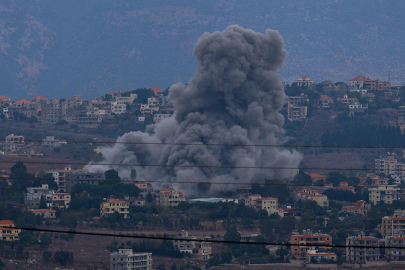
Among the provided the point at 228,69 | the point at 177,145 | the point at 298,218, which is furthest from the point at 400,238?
the point at 228,69

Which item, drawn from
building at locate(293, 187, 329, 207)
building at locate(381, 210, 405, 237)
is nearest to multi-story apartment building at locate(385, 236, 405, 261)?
building at locate(381, 210, 405, 237)

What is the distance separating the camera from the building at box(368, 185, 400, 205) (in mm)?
46000

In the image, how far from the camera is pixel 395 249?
34500 mm

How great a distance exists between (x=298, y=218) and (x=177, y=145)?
1037 centimetres

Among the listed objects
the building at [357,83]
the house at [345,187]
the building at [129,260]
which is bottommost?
the building at [129,260]

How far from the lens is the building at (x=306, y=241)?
113ft

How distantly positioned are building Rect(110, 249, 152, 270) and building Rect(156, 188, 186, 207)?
11011 mm

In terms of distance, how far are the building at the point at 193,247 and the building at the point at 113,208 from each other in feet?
18.9

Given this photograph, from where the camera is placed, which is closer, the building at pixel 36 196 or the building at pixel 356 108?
the building at pixel 36 196

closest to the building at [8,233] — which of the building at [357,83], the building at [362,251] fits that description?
the building at [362,251]

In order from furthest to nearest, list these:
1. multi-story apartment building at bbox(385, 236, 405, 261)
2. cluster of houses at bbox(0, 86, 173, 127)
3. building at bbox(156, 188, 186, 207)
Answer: cluster of houses at bbox(0, 86, 173, 127)
building at bbox(156, 188, 186, 207)
multi-story apartment building at bbox(385, 236, 405, 261)

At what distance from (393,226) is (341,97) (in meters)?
60.6

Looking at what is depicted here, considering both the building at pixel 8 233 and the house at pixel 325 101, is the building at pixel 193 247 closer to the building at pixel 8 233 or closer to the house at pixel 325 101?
the building at pixel 8 233

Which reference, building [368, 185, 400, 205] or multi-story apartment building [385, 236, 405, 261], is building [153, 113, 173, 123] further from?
multi-story apartment building [385, 236, 405, 261]
